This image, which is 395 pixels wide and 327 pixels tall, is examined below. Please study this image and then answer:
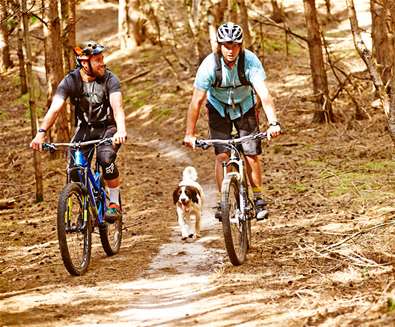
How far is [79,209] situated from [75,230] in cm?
28

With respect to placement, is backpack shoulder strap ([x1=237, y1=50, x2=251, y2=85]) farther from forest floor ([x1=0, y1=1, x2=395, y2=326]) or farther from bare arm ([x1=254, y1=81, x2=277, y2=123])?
forest floor ([x1=0, y1=1, x2=395, y2=326])

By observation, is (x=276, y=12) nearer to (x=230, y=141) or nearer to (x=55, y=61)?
(x=55, y=61)

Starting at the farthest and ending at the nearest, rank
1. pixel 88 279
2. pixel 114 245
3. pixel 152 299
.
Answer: pixel 114 245 → pixel 88 279 → pixel 152 299

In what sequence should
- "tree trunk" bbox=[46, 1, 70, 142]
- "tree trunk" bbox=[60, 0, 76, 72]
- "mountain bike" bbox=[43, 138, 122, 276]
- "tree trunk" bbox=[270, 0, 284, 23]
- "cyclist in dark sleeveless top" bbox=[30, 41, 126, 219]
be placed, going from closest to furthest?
1. "mountain bike" bbox=[43, 138, 122, 276]
2. "cyclist in dark sleeveless top" bbox=[30, 41, 126, 219]
3. "tree trunk" bbox=[46, 1, 70, 142]
4. "tree trunk" bbox=[60, 0, 76, 72]
5. "tree trunk" bbox=[270, 0, 284, 23]

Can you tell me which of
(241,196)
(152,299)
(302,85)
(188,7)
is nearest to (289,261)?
(241,196)

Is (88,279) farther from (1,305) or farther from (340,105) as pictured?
(340,105)

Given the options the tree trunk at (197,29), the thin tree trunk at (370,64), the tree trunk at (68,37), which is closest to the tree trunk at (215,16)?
the tree trunk at (197,29)

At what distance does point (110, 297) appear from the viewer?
739cm

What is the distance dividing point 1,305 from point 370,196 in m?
6.24

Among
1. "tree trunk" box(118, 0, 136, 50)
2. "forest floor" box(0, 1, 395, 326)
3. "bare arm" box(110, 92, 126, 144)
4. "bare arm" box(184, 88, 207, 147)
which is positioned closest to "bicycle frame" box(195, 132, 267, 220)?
"bare arm" box(184, 88, 207, 147)

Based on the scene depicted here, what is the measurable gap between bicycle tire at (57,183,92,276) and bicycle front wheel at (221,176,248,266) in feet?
5.47

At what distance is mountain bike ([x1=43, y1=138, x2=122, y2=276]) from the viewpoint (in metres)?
7.98

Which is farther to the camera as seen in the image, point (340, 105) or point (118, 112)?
point (340, 105)

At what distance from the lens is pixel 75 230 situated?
8.23 m
